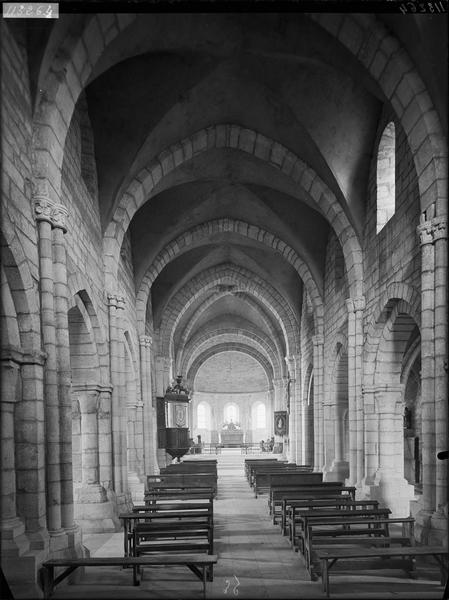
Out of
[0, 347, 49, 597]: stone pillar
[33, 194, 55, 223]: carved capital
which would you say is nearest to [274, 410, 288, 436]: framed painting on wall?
[0, 347, 49, 597]: stone pillar

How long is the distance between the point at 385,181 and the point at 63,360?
25.6 ft

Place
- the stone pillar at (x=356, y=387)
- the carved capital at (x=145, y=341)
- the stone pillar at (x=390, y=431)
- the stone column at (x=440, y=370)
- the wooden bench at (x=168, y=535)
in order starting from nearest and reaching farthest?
the wooden bench at (x=168, y=535), the stone column at (x=440, y=370), the stone pillar at (x=390, y=431), the stone pillar at (x=356, y=387), the carved capital at (x=145, y=341)

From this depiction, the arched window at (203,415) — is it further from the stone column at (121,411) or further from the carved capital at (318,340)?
the stone column at (121,411)

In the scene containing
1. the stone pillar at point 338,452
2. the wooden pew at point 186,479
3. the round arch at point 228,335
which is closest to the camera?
the wooden pew at point 186,479

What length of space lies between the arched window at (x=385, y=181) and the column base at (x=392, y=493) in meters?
5.39

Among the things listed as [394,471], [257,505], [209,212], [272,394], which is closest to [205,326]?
[272,394]

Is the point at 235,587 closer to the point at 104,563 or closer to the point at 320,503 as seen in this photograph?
the point at 104,563

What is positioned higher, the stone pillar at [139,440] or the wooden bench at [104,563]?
the wooden bench at [104,563]

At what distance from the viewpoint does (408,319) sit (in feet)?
38.9

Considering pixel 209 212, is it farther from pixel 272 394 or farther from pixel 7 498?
pixel 272 394

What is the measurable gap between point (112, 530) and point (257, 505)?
15.7ft

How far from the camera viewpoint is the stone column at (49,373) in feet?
24.5

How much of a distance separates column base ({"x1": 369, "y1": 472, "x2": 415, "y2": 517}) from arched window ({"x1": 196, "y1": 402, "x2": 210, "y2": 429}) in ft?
110

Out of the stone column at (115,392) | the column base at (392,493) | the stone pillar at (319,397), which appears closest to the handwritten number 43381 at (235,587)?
the stone column at (115,392)
